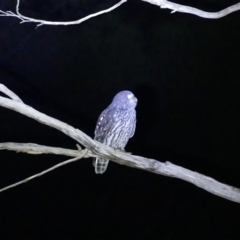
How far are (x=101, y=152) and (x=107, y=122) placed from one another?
73 cm

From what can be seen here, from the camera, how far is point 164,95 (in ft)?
11.0

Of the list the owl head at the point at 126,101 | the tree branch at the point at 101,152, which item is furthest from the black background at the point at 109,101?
the tree branch at the point at 101,152

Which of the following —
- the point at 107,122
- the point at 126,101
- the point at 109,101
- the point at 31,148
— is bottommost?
the point at 31,148

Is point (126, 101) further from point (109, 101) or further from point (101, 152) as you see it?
point (109, 101)

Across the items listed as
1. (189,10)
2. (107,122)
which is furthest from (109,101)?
(189,10)

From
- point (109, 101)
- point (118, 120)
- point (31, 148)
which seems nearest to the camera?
point (31, 148)

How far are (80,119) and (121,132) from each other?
120cm

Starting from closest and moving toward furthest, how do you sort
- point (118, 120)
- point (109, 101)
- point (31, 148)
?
point (31, 148) < point (118, 120) < point (109, 101)

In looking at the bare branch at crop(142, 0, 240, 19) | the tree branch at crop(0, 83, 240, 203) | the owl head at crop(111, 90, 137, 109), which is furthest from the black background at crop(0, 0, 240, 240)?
the tree branch at crop(0, 83, 240, 203)

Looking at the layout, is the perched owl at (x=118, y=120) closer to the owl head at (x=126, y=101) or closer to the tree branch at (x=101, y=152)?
the owl head at (x=126, y=101)

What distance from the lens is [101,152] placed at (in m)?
1.57

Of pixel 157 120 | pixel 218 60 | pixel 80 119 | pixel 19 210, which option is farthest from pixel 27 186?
pixel 218 60

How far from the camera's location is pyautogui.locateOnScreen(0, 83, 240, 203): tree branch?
149 cm

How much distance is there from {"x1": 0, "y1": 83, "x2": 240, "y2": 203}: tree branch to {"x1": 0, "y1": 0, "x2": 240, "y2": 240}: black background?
1745 millimetres
